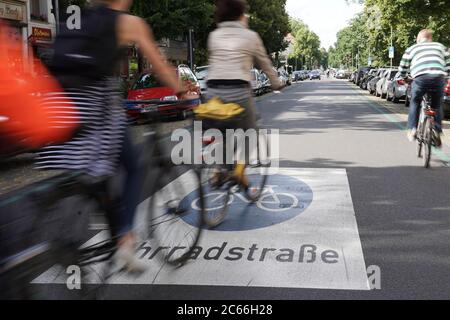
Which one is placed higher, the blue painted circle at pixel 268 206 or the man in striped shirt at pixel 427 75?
the man in striped shirt at pixel 427 75

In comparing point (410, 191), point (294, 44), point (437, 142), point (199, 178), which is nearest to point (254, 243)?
point (199, 178)

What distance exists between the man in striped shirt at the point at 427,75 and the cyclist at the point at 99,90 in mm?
5985

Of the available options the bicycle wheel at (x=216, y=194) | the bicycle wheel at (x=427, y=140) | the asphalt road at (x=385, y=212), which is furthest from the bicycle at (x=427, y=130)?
the bicycle wheel at (x=216, y=194)

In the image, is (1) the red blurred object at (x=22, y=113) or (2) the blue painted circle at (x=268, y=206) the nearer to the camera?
(1) the red blurred object at (x=22, y=113)

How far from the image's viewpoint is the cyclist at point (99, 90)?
3004 mm

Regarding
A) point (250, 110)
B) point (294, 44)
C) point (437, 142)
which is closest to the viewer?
point (250, 110)

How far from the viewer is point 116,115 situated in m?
3.32

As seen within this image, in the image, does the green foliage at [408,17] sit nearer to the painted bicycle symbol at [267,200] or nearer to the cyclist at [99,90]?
the painted bicycle symbol at [267,200]

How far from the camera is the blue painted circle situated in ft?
16.6

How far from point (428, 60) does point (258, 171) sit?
3.86 m

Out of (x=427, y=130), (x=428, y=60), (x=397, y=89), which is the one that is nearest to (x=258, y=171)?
(x=427, y=130)

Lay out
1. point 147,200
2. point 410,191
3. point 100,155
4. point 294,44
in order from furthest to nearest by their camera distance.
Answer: point 294,44, point 410,191, point 147,200, point 100,155
